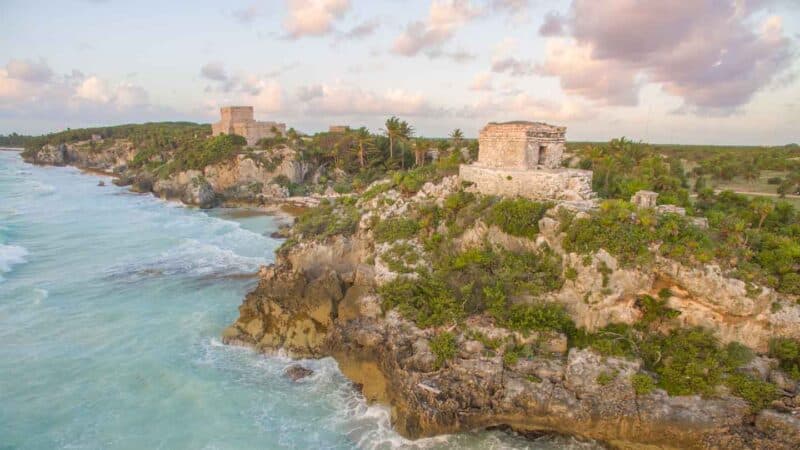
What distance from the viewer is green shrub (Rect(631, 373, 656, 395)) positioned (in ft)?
39.0

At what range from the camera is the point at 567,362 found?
42.2ft

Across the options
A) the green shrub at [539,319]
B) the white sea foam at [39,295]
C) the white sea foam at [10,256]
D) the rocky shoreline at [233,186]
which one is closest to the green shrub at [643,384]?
the green shrub at [539,319]

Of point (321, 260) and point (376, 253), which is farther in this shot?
point (321, 260)

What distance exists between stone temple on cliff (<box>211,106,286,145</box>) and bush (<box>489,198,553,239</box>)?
47.7m

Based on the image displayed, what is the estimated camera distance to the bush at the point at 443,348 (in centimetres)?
1335

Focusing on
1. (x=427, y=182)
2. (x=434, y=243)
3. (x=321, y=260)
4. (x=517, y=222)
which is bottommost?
(x=321, y=260)

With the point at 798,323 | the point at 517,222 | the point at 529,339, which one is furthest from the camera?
the point at 517,222

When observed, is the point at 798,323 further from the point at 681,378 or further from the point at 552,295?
the point at 552,295

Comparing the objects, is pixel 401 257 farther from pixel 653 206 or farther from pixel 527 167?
pixel 653 206

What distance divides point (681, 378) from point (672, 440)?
1.62 meters

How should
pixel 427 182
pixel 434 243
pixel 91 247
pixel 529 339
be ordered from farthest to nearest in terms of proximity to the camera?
pixel 91 247 → pixel 427 182 → pixel 434 243 → pixel 529 339

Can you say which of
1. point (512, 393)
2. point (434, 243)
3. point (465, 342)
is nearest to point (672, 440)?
point (512, 393)

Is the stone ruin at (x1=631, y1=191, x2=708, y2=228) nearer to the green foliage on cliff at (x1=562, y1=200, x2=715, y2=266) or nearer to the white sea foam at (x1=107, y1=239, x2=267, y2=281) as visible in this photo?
the green foliage on cliff at (x1=562, y1=200, x2=715, y2=266)

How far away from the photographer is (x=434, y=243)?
57.7 feet
